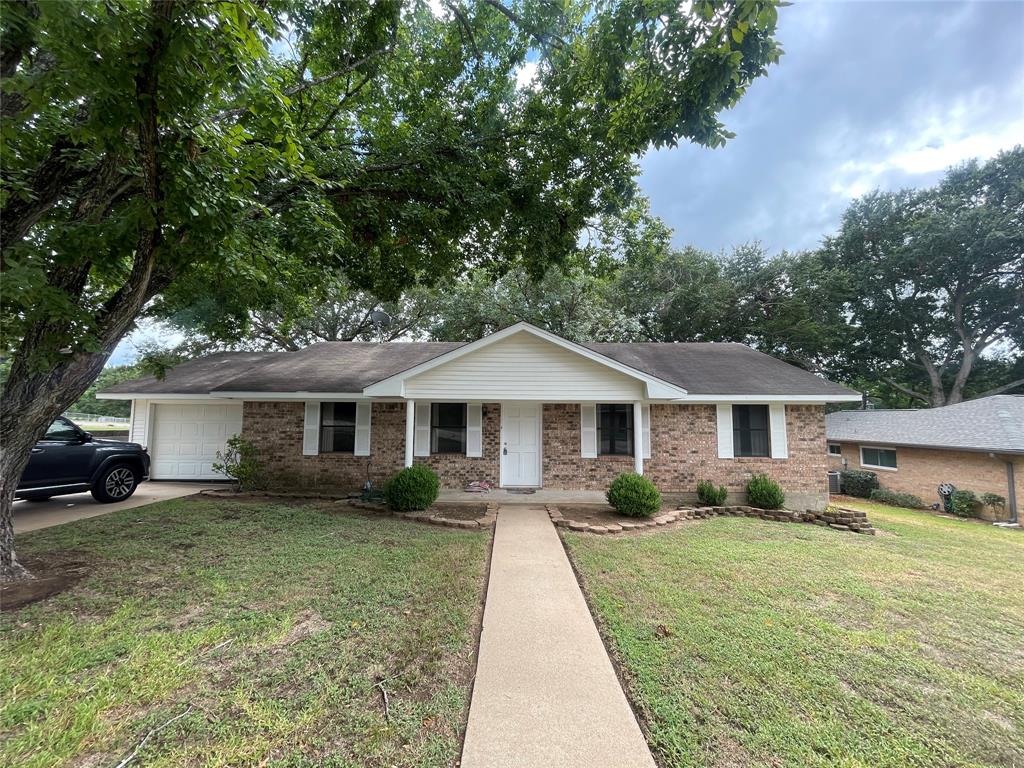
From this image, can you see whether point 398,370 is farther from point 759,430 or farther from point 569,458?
point 759,430

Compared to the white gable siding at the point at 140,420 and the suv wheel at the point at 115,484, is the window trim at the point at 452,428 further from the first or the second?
the white gable siding at the point at 140,420

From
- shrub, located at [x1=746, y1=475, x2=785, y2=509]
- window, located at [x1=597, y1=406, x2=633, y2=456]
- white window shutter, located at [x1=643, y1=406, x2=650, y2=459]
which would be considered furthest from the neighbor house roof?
shrub, located at [x1=746, y1=475, x2=785, y2=509]

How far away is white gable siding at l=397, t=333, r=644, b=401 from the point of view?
8656mm

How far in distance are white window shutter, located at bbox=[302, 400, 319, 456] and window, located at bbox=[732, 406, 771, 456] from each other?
10.2 meters

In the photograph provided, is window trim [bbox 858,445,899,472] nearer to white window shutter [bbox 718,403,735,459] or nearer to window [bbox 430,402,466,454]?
white window shutter [bbox 718,403,735,459]

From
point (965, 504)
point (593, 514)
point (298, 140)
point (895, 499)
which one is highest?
point (298, 140)

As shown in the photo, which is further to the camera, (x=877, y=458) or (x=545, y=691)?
(x=877, y=458)

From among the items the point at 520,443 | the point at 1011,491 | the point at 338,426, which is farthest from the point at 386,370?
the point at 1011,491

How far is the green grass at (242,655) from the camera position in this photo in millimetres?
2213

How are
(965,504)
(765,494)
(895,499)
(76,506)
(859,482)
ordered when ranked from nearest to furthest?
(76,506), (765,494), (965,504), (895,499), (859,482)

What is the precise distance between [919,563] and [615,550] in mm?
4520

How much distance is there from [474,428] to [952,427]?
17157 mm

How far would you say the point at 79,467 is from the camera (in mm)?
7746

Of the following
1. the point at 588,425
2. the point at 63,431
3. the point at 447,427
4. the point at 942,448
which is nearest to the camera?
the point at 63,431
